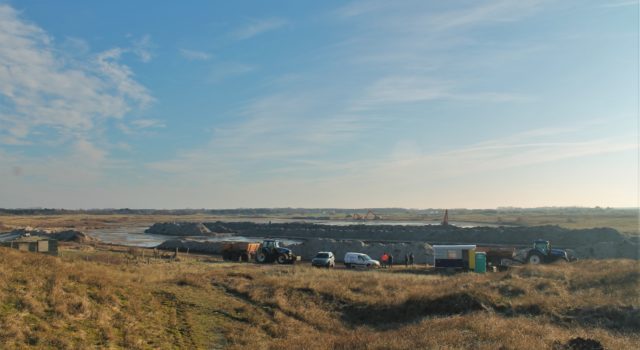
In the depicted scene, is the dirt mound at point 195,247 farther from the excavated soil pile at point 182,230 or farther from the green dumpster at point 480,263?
the excavated soil pile at point 182,230

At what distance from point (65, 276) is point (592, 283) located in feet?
79.7

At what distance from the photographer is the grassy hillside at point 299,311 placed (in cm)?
1430

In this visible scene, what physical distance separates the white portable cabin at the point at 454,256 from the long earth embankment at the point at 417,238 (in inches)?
490

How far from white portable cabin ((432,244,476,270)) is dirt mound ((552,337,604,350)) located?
26.7m

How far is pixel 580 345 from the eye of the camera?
1385 centimetres

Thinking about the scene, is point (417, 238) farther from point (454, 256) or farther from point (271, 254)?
point (271, 254)

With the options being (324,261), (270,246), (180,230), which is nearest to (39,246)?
(270,246)

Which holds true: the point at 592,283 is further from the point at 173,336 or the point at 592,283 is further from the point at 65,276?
the point at 65,276

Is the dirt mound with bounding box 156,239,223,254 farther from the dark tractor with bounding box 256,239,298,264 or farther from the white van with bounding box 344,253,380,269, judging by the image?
the white van with bounding box 344,253,380,269

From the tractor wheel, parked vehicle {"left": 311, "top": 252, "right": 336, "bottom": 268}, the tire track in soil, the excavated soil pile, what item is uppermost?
the tire track in soil

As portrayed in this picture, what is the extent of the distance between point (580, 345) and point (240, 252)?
37.0 m

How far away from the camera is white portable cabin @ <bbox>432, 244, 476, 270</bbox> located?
135 feet

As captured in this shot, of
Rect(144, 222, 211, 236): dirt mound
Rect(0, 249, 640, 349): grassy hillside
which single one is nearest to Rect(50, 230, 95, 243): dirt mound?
Rect(144, 222, 211, 236): dirt mound

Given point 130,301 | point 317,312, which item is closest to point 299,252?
point 317,312
